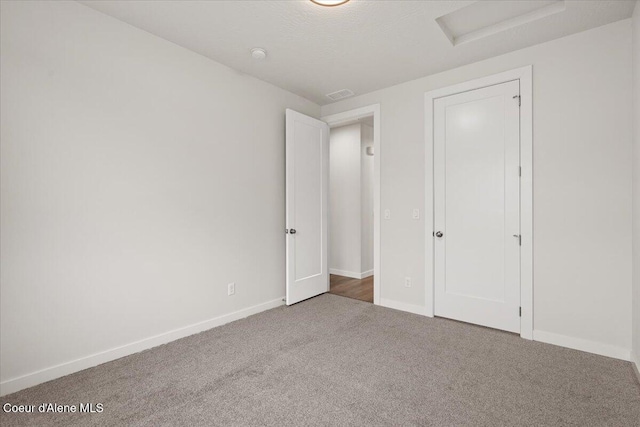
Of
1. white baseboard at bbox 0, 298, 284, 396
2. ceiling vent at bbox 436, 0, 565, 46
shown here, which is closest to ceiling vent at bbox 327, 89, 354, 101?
ceiling vent at bbox 436, 0, 565, 46

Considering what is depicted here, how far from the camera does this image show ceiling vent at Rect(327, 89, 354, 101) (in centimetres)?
381

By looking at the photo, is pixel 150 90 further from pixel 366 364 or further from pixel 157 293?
pixel 366 364

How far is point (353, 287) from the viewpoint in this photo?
4621 millimetres

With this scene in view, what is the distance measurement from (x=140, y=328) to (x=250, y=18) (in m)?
2.61

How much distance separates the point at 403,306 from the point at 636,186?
2.27 meters

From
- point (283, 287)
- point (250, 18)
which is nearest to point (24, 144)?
point (250, 18)

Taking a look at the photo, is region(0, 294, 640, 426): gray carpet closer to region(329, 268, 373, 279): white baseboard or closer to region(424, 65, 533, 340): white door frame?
region(424, 65, 533, 340): white door frame

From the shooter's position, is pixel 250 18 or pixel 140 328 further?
pixel 140 328

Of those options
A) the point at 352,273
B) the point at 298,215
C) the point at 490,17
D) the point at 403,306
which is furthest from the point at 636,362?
the point at 352,273

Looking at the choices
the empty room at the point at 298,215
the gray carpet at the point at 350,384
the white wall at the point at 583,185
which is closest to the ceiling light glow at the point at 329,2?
the empty room at the point at 298,215

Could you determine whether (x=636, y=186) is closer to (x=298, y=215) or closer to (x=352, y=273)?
(x=298, y=215)

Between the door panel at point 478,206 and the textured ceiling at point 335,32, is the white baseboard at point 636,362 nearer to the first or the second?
the door panel at point 478,206

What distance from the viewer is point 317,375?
2.14m

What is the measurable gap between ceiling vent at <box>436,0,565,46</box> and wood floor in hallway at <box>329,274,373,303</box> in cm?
302
